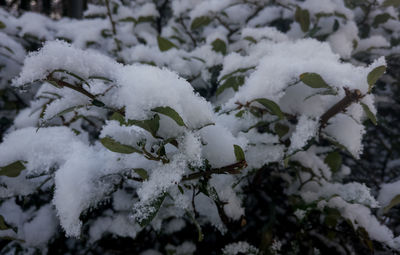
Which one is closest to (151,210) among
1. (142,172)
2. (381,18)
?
(142,172)

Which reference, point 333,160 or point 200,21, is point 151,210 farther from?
point 200,21

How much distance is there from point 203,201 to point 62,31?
49.4 inches

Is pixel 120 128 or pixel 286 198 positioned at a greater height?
pixel 120 128

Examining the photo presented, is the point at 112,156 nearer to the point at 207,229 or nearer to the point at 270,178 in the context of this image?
Answer: the point at 207,229

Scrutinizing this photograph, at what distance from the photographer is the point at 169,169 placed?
551 mm

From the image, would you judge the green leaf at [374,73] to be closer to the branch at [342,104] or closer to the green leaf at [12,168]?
the branch at [342,104]

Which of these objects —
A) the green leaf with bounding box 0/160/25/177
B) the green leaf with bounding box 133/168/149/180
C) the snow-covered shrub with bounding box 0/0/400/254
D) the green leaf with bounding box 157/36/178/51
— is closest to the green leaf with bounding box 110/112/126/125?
the snow-covered shrub with bounding box 0/0/400/254

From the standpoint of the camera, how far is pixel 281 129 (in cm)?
82

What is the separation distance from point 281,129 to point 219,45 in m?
0.45

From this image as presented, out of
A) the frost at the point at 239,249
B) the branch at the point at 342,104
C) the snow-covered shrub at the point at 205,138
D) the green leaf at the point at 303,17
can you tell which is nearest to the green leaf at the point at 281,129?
the snow-covered shrub at the point at 205,138

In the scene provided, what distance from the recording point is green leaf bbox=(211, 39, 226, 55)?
1080 mm

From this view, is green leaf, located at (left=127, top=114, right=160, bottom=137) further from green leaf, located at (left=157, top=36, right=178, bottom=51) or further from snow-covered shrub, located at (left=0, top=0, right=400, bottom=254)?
green leaf, located at (left=157, top=36, right=178, bottom=51)

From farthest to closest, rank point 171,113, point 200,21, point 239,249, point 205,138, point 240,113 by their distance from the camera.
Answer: point 200,21
point 239,249
point 240,113
point 205,138
point 171,113

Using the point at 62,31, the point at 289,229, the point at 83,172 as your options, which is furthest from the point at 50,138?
the point at 62,31
